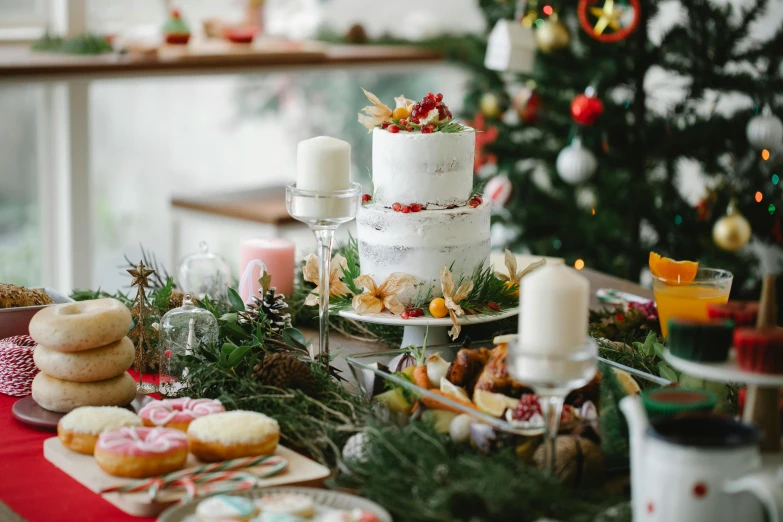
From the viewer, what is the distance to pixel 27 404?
4.01 ft

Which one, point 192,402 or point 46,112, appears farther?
point 46,112

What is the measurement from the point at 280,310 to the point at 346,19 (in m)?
Answer: 2.97

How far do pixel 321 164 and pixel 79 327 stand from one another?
1.20ft

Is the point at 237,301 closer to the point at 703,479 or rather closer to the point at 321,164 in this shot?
the point at 321,164

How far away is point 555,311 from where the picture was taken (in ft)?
2.77

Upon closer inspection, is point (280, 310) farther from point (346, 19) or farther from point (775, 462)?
point (346, 19)

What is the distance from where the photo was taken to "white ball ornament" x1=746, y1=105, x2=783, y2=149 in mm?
2490

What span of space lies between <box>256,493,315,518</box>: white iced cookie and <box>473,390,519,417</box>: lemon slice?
26 centimetres

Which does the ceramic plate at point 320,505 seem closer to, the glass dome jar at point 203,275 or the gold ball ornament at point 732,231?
the glass dome jar at point 203,275

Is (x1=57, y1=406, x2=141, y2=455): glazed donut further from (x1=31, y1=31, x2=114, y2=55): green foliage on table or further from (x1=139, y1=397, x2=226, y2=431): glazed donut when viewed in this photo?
(x1=31, y1=31, x2=114, y2=55): green foliage on table

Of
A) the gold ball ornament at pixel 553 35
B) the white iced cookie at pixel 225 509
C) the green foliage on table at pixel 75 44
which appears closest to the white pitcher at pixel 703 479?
the white iced cookie at pixel 225 509

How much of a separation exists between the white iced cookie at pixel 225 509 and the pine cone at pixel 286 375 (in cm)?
32

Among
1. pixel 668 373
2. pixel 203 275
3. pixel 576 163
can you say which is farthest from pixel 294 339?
pixel 576 163

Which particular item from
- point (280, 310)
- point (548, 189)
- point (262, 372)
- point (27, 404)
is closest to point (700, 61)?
point (548, 189)
